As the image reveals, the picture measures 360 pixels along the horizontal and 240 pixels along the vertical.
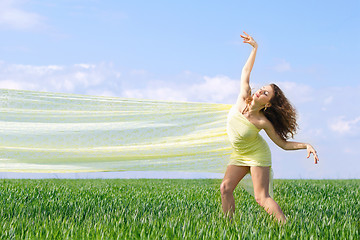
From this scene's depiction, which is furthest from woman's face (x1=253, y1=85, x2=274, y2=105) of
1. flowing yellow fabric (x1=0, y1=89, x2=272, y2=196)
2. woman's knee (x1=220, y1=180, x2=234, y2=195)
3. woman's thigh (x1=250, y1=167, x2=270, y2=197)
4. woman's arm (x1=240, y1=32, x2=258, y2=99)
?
flowing yellow fabric (x1=0, y1=89, x2=272, y2=196)

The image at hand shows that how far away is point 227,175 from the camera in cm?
576

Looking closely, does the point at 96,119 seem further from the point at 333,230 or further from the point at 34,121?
the point at 333,230

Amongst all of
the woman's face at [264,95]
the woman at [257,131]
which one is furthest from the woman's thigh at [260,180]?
the woman's face at [264,95]

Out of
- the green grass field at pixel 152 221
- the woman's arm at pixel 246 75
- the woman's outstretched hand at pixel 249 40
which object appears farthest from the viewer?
the woman's outstretched hand at pixel 249 40

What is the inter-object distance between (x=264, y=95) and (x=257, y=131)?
1.63 ft

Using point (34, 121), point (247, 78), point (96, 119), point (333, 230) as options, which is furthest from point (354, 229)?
point (34, 121)

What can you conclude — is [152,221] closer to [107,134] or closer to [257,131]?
[257,131]

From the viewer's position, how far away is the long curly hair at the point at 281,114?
217 inches

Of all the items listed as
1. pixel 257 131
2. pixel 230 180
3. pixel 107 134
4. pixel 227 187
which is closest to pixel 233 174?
pixel 230 180

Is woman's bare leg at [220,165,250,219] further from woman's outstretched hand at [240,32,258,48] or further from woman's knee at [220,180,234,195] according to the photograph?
woman's outstretched hand at [240,32,258,48]

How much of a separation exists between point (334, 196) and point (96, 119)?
629 centimetres

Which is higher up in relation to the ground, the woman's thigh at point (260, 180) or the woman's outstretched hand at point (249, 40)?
the woman's outstretched hand at point (249, 40)

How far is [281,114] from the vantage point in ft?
18.2

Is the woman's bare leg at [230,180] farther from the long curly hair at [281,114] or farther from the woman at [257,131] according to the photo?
the long curly hair at [281,114]
